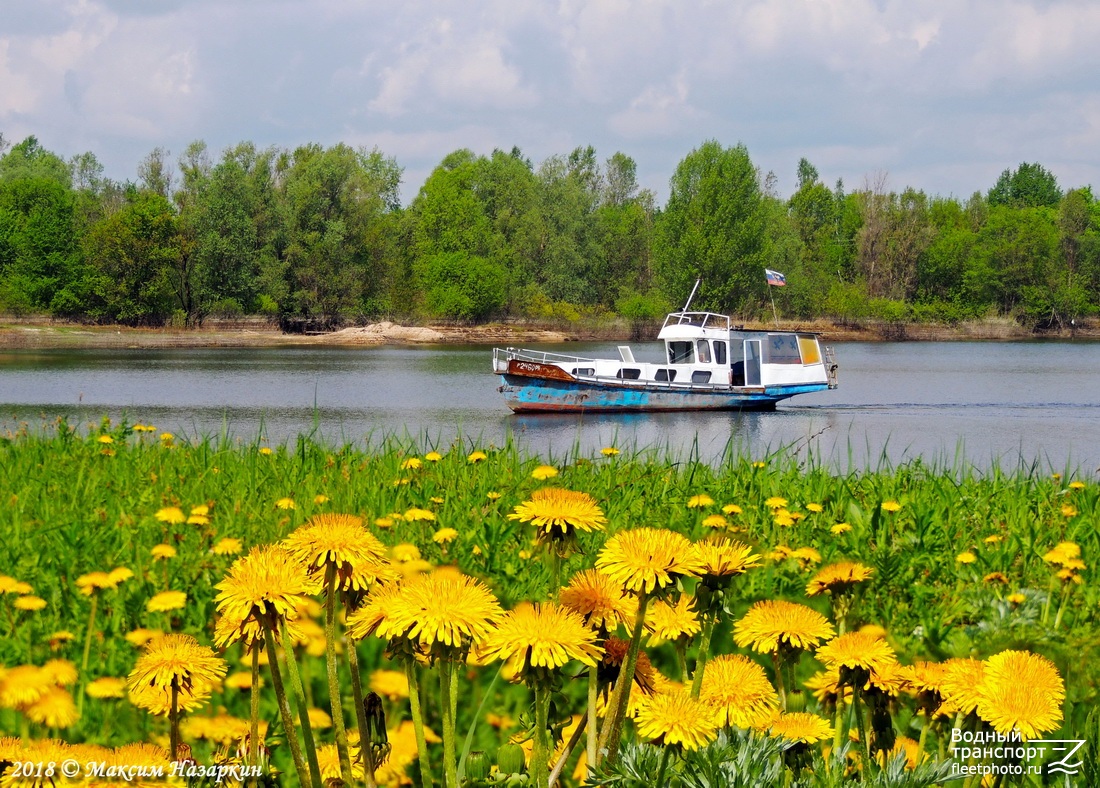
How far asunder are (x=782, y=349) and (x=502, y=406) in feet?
29.0

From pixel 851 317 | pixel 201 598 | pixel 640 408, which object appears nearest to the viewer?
pixel 201 598

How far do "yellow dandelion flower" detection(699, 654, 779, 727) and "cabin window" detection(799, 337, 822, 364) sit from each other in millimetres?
32150

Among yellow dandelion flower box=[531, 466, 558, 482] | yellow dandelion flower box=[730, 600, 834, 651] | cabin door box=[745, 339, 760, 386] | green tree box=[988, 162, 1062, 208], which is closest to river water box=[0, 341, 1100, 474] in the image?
cabin door box=[745, 339, 760, 386]

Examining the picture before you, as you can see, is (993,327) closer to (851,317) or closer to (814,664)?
(851,317)

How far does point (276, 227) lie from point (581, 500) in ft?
261

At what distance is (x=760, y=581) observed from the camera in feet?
14.7

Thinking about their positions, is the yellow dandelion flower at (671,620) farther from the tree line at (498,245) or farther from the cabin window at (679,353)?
the tree line at (498,245)

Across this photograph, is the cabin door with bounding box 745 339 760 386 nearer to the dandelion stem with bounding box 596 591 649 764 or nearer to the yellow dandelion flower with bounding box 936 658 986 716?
the yellow dandelion flower with bounding box 936 658 986 716

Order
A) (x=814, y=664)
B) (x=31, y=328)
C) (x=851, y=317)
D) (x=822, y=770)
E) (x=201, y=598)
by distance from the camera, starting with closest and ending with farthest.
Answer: (x=822, y=770), (x=814, y=664), (x=201, y=598), (x=31, y=328), (x=851, y=317)

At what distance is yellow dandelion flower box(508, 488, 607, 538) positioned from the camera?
1733mm

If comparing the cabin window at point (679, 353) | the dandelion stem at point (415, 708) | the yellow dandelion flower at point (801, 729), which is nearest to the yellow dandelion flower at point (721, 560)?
the yellow dandelion flower at point (801, 729)

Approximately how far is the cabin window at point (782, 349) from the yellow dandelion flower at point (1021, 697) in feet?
105

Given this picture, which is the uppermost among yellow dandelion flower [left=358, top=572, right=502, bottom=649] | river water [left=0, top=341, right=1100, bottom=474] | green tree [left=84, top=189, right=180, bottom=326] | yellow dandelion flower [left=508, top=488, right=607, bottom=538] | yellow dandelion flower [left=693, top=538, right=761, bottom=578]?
green tree [left=84, top=189, right=180, bottom=326]

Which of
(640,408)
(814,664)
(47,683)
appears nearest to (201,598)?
(47,683)
